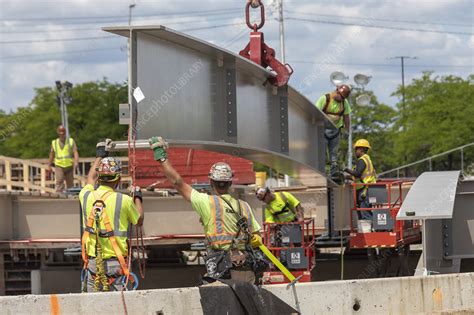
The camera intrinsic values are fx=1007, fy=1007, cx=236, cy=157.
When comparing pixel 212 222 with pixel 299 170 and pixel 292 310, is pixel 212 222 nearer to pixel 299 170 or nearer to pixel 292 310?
pixel 292 310

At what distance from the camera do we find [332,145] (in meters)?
18.8

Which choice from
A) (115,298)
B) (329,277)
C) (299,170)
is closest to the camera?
(115,298)

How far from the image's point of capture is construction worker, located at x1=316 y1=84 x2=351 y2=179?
18.4m

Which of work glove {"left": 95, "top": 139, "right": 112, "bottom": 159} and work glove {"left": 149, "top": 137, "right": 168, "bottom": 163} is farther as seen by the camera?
work glove {"left": 95, "top": 139, "right": 112, "bottom": 159}

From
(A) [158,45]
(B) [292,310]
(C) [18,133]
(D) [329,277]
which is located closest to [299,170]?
(D) [329,277]

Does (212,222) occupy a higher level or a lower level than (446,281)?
higher

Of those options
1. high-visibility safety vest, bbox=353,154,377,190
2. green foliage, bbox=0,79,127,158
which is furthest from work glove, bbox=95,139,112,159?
green foliage, bbox=0,79,127,158

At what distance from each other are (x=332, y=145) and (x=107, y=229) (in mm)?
9829

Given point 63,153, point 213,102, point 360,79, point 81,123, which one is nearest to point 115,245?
point 213,102

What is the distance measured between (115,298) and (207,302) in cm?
82

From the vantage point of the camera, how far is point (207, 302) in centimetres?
903

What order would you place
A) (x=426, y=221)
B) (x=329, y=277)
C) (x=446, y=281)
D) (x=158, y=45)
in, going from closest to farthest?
1. (x=446, y=281)
2. (x=158, y=45)
3. (x=426, y=221)
4. (x=329, y=277)

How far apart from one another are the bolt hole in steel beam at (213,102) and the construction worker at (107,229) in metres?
1.73

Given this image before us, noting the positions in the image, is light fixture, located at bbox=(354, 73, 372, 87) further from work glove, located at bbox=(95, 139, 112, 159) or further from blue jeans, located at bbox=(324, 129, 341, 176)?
work glove, located at bbox=(95, 139, 112, 159)
